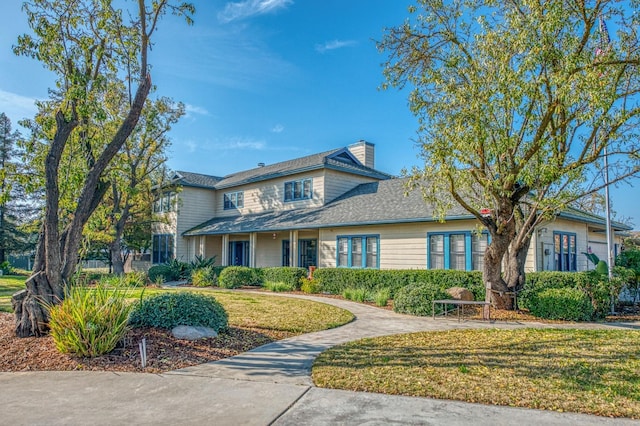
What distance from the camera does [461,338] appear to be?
8.03 m

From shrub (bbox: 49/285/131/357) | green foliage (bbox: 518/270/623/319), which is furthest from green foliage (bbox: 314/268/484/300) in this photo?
shrub (bbox: 49/285/131/357)

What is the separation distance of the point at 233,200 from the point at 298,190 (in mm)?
6306

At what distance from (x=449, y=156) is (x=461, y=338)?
13.8 feet

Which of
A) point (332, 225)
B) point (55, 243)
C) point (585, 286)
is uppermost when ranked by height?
point (332, 225)

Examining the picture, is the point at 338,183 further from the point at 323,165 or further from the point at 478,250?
the point at 478,250

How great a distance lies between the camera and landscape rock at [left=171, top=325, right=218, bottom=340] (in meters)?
7.26

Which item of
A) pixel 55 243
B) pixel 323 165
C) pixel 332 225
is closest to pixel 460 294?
pixel 332 225

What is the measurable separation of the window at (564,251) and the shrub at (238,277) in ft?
40.7

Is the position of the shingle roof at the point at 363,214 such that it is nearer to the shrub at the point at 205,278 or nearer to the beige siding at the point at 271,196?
the beige siding at the point at 271,196

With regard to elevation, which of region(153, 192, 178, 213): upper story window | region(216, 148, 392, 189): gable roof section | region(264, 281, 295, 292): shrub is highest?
region(216, 148, 392, 189): gable roof section

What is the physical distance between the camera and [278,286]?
1795 centimetres

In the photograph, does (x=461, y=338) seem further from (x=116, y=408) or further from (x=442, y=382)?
(x=116, y=408)

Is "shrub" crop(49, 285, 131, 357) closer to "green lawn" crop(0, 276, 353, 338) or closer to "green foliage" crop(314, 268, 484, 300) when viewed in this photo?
"green lawn" crop(0, 276, 353, 338)

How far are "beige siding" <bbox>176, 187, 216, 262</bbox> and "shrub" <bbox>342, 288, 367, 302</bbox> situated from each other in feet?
49.6
